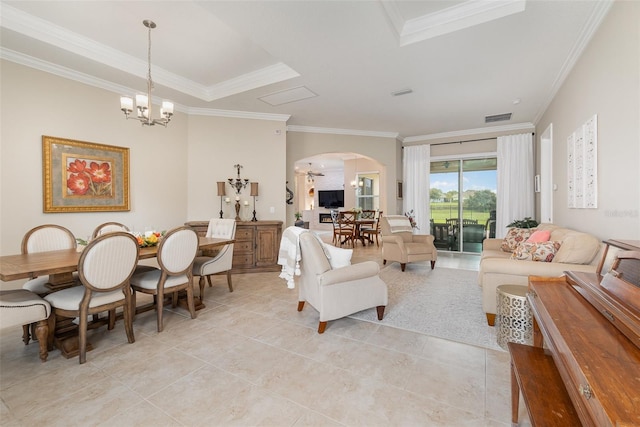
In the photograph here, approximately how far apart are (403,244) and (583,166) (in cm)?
261

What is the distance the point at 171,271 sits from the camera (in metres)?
2.78

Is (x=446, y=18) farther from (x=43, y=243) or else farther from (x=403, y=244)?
(x=43, y=243)

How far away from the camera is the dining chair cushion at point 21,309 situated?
6.29 feet

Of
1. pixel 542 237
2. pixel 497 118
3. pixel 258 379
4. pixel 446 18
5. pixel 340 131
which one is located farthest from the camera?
pixel 340 131

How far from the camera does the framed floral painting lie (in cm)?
342

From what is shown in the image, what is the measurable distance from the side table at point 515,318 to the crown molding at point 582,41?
251cm

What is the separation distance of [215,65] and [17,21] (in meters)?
1.90

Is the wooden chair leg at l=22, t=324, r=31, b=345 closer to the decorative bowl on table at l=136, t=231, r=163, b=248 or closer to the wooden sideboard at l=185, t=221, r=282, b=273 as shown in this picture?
the decorative bowl on table at l=136, t=231, r=163, b=248

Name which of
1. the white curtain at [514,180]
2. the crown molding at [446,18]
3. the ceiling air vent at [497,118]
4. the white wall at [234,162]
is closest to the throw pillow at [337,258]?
the crown molding at [446,18]

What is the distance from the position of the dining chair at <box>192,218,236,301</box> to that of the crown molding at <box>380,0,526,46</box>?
10.2 feet

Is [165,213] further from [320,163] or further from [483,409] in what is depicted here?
[320,163]

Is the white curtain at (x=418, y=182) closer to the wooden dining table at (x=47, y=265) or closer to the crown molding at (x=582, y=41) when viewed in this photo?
the crown molding at (x=582, y=41)

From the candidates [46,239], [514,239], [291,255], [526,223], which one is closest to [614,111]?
[514,239]

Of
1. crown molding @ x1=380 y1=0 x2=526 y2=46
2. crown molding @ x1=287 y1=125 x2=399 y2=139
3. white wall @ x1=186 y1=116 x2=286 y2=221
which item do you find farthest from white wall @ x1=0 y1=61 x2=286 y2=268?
crown molding @ x1=380 y1=0 x2=526 y2=46
